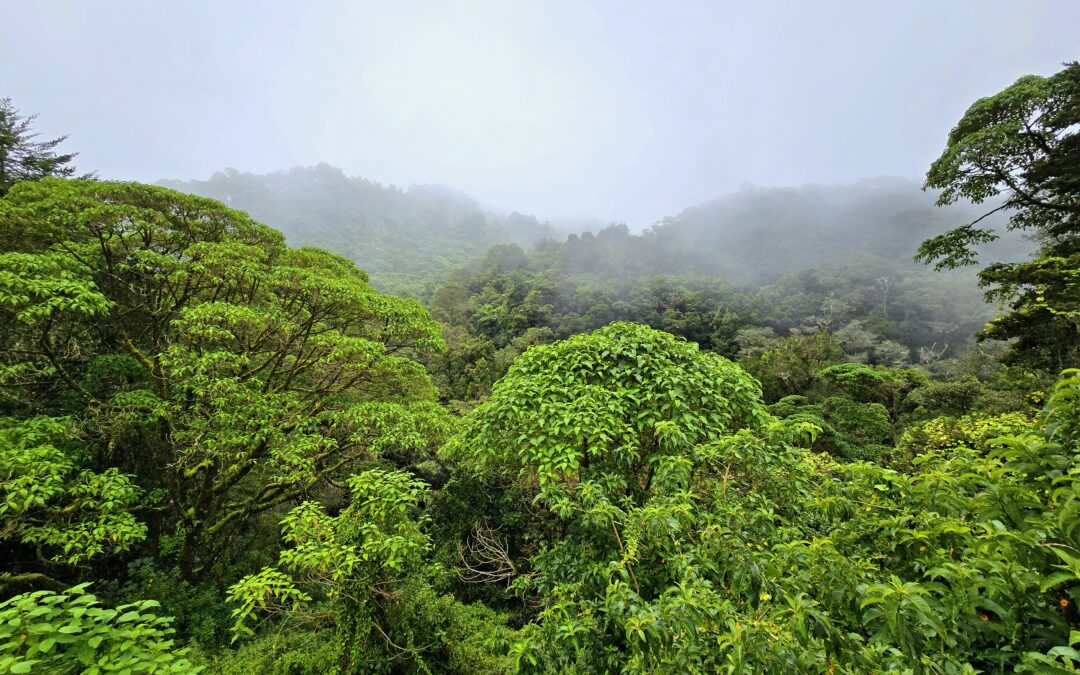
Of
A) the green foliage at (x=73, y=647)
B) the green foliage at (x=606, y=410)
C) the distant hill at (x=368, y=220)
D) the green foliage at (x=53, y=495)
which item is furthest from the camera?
the distant hill at (x=368, y=220)

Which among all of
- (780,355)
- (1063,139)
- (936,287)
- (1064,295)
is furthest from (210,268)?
(936,287)

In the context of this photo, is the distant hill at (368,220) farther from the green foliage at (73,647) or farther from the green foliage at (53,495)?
the green foliage at (73,647)

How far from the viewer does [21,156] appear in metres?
13.4

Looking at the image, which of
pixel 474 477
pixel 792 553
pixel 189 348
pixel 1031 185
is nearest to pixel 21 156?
pixel 189 348

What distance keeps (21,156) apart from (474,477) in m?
20.0

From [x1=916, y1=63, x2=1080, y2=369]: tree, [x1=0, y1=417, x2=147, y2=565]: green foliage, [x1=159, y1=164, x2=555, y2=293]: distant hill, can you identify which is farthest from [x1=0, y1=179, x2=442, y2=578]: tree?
[x1=159, y1=164, x2=555, y2=293]: distant hill

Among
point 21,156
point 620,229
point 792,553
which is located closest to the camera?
point 792,553

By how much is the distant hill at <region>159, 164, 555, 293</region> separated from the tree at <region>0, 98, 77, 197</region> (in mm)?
35907

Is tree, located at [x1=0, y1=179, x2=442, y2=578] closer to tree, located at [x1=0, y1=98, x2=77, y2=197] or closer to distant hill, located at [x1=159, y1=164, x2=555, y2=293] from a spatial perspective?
tree, located at [x1=0, y1=98, x2=77, y2=197]

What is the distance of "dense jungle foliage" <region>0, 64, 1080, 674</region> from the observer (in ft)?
5.70

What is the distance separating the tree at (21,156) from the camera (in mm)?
10195

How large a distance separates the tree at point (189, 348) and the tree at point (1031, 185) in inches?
503

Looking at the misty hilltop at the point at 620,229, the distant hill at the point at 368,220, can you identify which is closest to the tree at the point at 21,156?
the misty hilltop at the point at 620,229

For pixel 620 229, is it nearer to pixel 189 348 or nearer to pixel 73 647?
pixel 189 348
